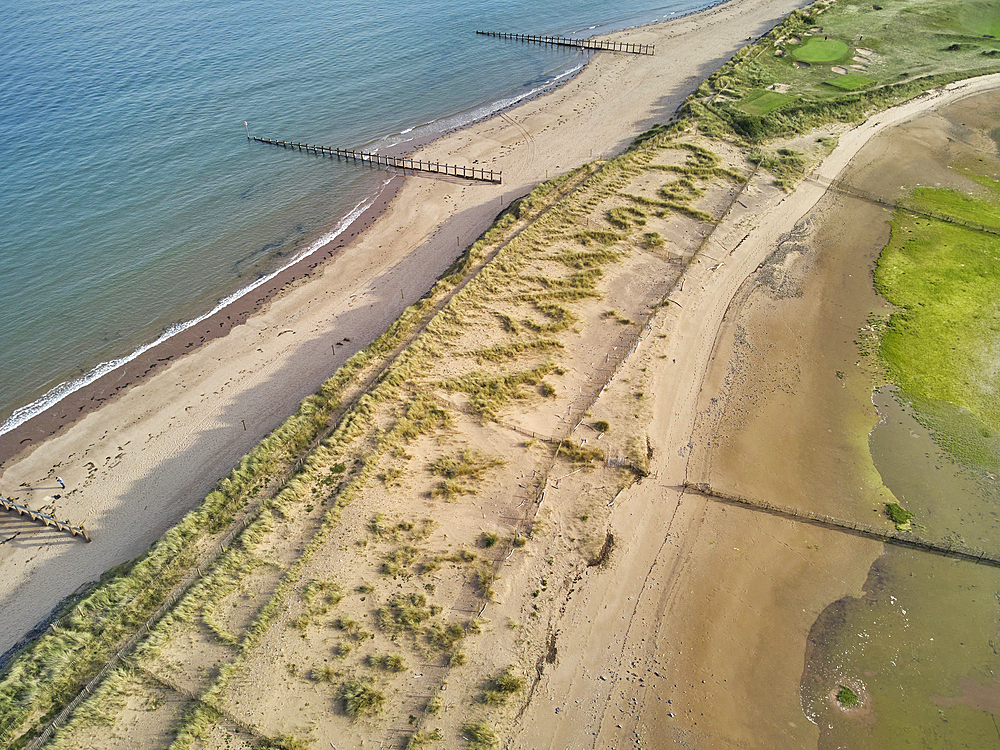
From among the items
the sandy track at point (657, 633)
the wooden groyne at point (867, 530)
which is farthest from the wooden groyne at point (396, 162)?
the wooden groyne at point (867, 530)

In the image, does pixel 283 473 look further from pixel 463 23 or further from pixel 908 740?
pixel 463 23

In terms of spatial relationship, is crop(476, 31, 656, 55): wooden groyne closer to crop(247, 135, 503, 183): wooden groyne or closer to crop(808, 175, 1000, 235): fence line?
crop(247, 135, 503, 183): wooden groyne

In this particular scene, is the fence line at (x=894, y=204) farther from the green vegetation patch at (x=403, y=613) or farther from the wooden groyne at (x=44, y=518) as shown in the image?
the wooden groyne at (x=44, y=518)

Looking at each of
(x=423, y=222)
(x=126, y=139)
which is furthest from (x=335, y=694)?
(x=126, y=139)

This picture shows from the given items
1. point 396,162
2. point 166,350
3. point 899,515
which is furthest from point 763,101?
point 166,350

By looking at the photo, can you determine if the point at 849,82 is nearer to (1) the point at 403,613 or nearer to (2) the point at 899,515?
(2) the point at 899,515

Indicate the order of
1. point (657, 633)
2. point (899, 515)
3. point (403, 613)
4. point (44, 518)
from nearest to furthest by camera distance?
point (657, 633), point (403, 613), point (899, 515), point (44, 518)

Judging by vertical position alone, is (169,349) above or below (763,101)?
below
